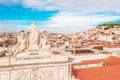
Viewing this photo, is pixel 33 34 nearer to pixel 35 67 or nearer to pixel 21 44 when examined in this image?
pixel 21 44

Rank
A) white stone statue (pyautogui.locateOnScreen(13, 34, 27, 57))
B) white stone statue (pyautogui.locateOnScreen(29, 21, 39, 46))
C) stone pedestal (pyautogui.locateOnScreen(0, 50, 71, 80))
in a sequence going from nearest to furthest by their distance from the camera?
1. stone pedestal (pyautogui.locateOnScreen(0, 50, 71, 80))
2. white stone statue (pyautogui.locateOnScreen(13, 34, 27, 57))
3. white stone statue (pyautogui.locateOnScreen(29, 21, 39, 46))

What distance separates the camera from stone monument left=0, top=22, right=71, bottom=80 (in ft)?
58.0

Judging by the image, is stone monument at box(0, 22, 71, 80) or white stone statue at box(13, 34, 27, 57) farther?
white stone statue at box(13, 34, 27, 57)

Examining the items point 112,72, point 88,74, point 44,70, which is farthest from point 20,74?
point 112,72

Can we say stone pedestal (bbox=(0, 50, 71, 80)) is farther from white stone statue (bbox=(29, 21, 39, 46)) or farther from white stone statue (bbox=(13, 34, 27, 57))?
white stone statue (bbox=(29, 21, 39, 46))

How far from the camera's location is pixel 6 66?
17.5 meters

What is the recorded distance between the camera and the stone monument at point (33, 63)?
58.0ft

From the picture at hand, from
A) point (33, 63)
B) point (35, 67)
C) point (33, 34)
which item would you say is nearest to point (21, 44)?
point (33, 34)

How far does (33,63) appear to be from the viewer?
18.3 metres

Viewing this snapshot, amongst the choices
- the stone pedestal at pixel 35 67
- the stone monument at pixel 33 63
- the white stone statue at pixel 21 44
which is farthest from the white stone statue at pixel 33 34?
the stone pedestal at pixel 35 67

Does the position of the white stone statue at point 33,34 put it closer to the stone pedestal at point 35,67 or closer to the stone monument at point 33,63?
the stone monument at point 33,63

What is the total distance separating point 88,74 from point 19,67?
8108 millimetres

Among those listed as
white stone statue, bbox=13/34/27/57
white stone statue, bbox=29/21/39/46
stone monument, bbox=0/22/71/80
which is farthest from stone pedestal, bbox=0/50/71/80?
white stone statue, bbox=29/21/39/46

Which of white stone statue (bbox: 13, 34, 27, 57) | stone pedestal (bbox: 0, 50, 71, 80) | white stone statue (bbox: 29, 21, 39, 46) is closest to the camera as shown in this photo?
stone pedestal (bbox: 0, 50, 71, 80)
